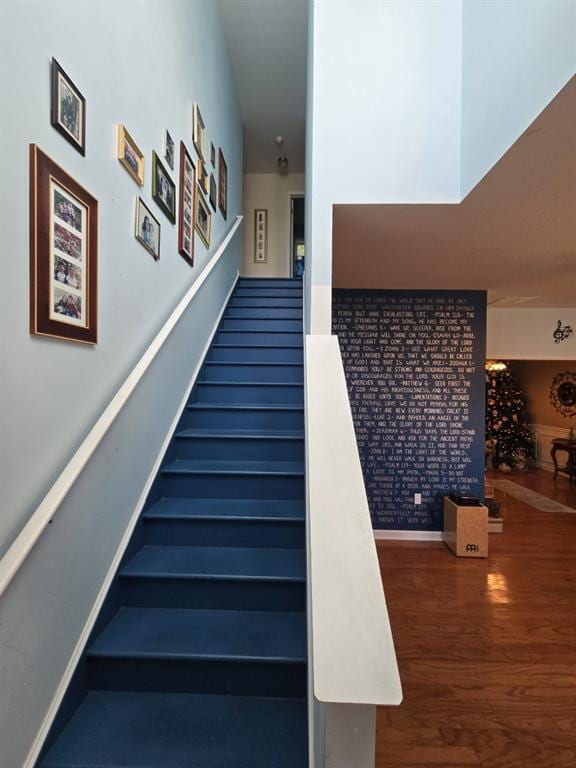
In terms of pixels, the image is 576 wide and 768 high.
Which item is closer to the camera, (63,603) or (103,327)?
(63,603)

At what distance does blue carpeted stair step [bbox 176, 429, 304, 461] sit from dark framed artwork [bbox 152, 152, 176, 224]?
1.34 meters

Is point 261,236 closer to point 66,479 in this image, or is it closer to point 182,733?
point 66,479

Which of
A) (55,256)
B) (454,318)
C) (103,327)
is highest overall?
(454,318)

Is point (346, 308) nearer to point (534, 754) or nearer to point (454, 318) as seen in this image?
point (454, 318)

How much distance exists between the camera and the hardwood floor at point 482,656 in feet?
5.97

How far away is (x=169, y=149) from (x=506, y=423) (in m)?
8.35

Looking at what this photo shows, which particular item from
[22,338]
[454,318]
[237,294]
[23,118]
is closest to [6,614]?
[22,338]

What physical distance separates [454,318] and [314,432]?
12.1 feet

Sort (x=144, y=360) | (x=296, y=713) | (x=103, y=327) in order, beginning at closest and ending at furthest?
1. (x=296, y=713)
2. (x=103, y=327)
3. (x=144, y=360)

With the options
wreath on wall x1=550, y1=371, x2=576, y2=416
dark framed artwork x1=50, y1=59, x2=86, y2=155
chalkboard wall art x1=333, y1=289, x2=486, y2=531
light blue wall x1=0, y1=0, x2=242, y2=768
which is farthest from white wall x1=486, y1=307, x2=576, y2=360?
dark framed artwork x1=50, y1=59, x2=86, y2=155

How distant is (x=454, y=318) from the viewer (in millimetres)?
4453

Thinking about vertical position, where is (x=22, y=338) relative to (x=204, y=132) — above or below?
below

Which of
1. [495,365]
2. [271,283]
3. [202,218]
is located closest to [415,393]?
[271,283]

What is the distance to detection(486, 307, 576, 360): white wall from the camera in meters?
5.10
